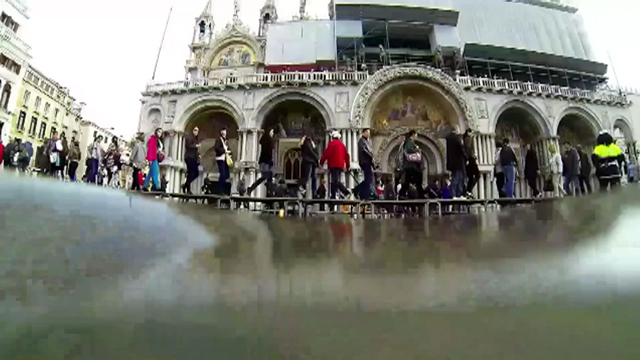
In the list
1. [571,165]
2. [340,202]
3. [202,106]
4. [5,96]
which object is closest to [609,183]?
[571,165]

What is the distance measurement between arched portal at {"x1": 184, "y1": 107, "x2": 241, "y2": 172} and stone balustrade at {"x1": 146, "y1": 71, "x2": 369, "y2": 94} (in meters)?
1.78

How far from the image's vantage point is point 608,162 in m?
9.09

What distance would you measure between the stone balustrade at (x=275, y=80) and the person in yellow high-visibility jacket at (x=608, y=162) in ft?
49.6

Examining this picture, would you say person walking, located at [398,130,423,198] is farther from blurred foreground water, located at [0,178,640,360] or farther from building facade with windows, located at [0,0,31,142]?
building facade with windows, located at [0,0,31,142]

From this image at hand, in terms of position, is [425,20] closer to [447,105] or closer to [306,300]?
[447,105]

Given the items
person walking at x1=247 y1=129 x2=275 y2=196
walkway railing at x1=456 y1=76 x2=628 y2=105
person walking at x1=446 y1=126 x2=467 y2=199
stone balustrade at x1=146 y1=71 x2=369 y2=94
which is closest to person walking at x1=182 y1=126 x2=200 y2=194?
person walking at x1=247 y1=129 x2=275 y2=196

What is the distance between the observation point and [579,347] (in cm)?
279

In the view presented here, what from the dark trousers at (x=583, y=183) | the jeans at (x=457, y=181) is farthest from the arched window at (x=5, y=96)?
the dark trousers at (x=583, y=183)

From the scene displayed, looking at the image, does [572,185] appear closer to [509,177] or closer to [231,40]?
[509,177]

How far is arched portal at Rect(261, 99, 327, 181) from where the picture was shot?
24344mm

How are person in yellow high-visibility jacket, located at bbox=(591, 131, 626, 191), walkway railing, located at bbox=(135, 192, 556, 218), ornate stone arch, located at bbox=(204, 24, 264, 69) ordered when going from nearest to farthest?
walkway railing, located at bbox=(135, 192, 556, 218), person in yellow high-visibility jacket, located at bbox=(591, 131, 626, 191), ornate stone arch, located at bbox=(204, 24, 264, 69)

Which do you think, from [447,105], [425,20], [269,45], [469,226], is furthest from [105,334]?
[425,20]

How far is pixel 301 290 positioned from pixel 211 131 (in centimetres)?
2253

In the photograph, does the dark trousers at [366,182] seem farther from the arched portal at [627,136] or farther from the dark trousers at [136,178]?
the arched portal at [627,136]
